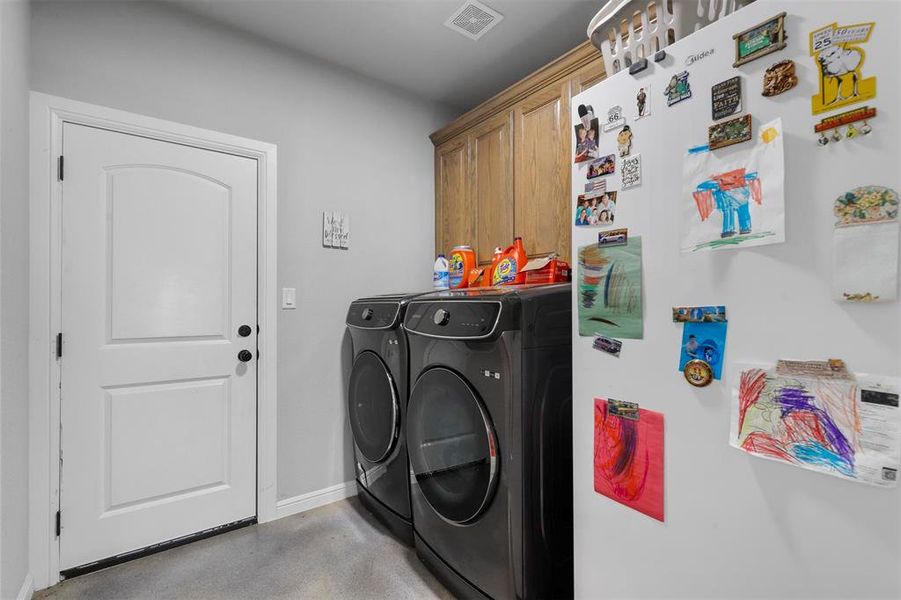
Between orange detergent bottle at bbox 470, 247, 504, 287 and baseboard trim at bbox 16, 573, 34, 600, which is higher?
orange detergent bottle at bbox 470, 247, 504, 287

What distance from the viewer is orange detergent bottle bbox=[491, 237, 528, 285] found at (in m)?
1.98

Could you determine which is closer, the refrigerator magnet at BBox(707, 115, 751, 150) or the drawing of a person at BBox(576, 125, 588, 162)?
the refrigerator magnet at BBox(707, 115, 751, 150)

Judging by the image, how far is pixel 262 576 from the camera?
1709 mm

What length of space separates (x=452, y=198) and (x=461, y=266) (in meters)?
0.54


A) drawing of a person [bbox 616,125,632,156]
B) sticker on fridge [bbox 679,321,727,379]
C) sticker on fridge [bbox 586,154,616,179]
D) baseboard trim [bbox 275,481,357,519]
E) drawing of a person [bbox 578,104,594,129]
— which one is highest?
drawing of a person [bbox 578,104,594,129]

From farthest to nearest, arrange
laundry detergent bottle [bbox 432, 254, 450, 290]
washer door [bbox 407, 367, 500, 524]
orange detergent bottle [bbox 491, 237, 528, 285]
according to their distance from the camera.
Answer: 1. laundry detergent bottle [bbox 432, 254, 450, 290]
2. orange detergent bottle [bbox 491, 237, 528, 285]
3. washer door [bbox 407, 367, 500, 524]

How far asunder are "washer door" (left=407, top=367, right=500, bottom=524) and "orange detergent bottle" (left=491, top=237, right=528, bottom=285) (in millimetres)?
660

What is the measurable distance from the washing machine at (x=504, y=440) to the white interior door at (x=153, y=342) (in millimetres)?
1185

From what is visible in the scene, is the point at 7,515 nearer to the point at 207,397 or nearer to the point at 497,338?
the point at 207,397

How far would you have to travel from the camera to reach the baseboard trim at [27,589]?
1496mm

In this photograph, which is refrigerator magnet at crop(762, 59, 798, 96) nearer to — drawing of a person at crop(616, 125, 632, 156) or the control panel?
drawing of a person at crop(616, 125, 632, 156)

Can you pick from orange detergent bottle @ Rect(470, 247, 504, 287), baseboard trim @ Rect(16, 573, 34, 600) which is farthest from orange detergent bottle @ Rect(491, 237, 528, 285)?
baseboard trim @ Rect(16, 573, 34, 600)

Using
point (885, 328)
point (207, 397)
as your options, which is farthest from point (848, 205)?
point (207, 397)

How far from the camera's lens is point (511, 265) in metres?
2.01
